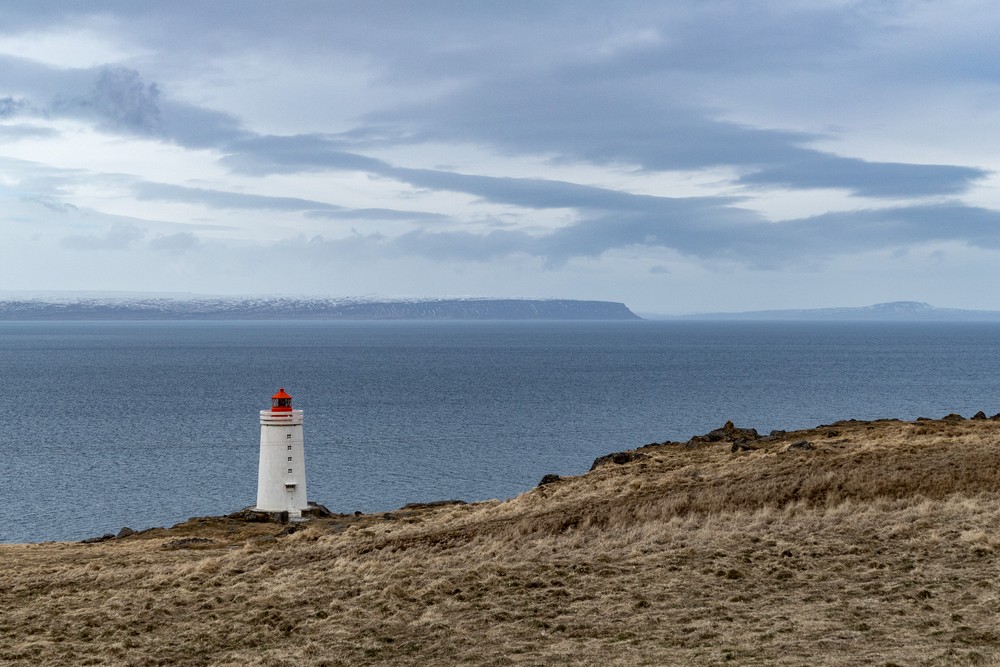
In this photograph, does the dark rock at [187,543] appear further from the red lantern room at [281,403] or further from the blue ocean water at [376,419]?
the blue ocean water at [376,419]

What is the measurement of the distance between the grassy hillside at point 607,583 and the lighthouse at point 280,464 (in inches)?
363

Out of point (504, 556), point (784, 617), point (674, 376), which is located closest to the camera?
point (784, 617)

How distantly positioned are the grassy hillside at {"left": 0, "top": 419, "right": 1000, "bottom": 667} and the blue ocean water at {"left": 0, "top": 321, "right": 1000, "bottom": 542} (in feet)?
89.4

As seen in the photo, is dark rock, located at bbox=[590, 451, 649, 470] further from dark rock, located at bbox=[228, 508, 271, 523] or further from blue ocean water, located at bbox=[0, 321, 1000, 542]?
blue ocean water, located at bbox=[0, 321, 1000, 542]

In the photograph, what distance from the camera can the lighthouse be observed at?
3788 cm

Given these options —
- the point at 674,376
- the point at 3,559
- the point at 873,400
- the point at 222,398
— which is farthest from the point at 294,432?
the point at 674,376

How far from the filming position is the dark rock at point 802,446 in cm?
3109

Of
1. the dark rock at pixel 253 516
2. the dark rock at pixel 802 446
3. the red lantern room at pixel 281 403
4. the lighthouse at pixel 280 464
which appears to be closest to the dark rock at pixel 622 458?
the dark rock at pixel 802 446

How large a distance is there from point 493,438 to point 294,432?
42273mm

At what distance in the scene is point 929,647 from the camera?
45.8 ft

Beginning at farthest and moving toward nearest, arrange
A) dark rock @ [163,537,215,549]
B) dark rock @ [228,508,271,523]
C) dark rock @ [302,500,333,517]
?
dark rock @ [302,500,333,517], dark rock @ [228,508,271,523], dark rock @ [163,537,215,549]

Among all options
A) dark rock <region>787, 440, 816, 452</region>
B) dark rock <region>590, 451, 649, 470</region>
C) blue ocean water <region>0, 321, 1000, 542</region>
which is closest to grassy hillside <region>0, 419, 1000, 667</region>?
dark rock <region>787, 440, 816, 452</region>

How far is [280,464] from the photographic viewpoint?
124 feet

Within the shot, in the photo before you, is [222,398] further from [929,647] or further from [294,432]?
[929,647]
